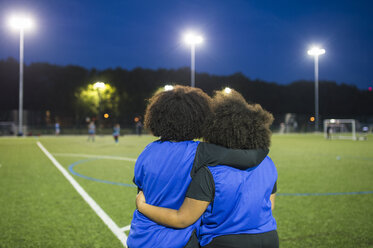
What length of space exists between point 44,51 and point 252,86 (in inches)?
2047

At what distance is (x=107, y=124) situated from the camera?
50.9 meters

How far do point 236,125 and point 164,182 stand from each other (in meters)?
0.54

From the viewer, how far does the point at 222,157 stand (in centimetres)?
182

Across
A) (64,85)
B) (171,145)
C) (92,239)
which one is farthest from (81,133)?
(171,145)

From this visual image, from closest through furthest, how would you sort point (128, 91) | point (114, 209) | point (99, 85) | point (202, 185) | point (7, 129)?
point (202, 185)
point (114, 209)
point (7, 129)
point (99, 85)
point (128, 91)

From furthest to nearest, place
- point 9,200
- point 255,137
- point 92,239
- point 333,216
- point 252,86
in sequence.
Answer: point 252,86
point 9,200
point 333,216
point 92,239
point 255,137

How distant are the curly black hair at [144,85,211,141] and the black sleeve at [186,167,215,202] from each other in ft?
0.93

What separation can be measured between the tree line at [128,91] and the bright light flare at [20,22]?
643 inches

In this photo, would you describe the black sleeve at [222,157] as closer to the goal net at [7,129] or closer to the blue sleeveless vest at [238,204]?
the blue sleeveless vest at [238,204]

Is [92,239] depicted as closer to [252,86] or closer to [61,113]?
[61,113]

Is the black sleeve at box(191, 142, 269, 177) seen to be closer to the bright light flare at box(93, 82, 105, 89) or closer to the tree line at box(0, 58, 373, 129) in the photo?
the tree line at box(0, 58, 373, 129)

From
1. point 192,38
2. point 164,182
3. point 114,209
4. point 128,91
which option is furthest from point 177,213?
point 128,91

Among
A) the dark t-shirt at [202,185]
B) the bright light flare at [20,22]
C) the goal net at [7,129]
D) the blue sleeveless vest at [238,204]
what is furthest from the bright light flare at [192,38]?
the dark t-shirt at [202,185]

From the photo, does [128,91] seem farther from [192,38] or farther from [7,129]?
[7,129]
